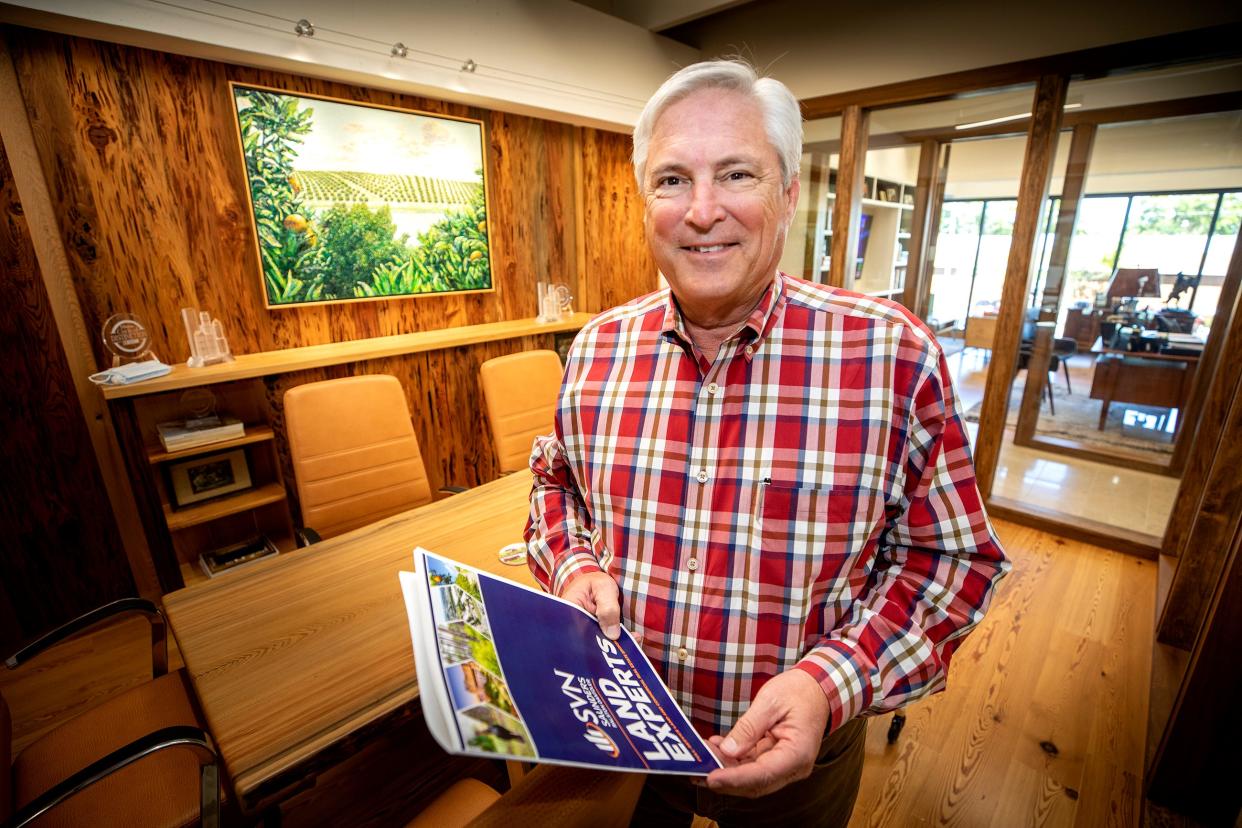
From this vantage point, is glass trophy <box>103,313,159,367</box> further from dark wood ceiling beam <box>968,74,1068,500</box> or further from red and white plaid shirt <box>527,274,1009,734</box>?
dark wood ceiling beam <box>968,74,1068,500</box>

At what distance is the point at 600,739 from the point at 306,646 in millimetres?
890

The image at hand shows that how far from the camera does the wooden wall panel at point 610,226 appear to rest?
3.76 meters

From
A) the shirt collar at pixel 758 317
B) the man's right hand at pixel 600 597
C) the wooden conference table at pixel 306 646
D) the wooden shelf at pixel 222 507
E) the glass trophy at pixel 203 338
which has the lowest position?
the wooden shelf at pixel 222 507

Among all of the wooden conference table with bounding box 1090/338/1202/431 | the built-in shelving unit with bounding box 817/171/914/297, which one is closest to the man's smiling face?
the built-in shelving unit with bounding box 817/171/914/297

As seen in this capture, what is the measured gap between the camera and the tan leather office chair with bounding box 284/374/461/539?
1899 mm

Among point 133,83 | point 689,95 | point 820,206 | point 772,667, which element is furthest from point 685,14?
point 772,667

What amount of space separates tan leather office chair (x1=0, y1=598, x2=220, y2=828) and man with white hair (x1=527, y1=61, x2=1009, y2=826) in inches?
33.2

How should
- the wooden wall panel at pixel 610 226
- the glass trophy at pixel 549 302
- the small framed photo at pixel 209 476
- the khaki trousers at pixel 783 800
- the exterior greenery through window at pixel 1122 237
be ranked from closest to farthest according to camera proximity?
the khaki trousers at pixel 783 800
the small framed photo at pixel 209 476
the exterior greenery through window at pixel 1122 237
the glass trophy at pixel 549 302
the wooden wall panel at pixel 610 226

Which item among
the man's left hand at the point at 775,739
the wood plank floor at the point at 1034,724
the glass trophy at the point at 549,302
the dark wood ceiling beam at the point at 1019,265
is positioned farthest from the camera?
the glass trophy at the point at 549,302

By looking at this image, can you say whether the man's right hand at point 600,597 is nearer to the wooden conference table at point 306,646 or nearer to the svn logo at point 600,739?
the svn logo at point 600,739

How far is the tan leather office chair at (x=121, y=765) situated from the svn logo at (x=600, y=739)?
882 millimetres

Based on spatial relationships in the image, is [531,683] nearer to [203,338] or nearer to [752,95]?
[752,95]

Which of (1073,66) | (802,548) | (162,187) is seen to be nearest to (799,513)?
(802,548)

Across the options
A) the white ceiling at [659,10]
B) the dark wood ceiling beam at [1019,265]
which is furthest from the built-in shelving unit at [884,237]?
the white ceiling at [659,10]
